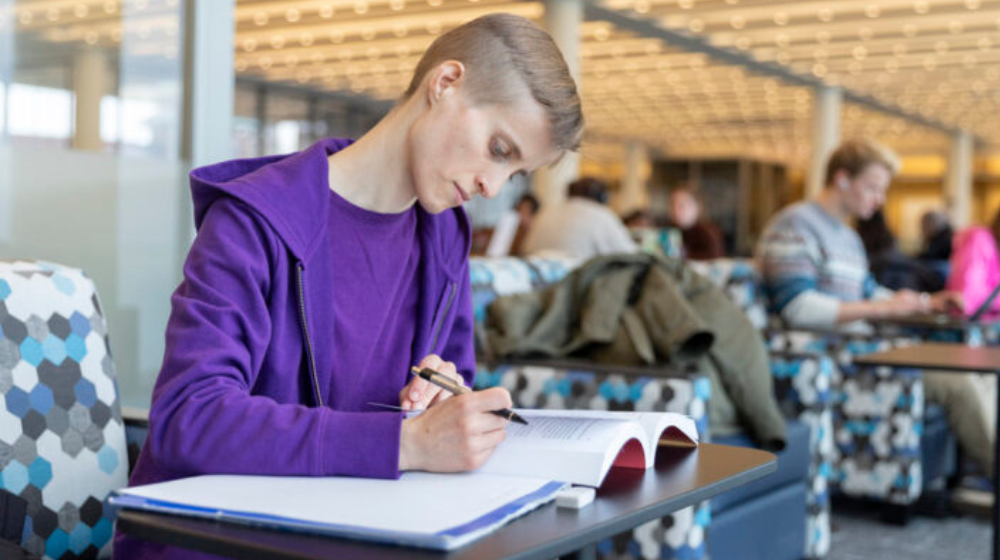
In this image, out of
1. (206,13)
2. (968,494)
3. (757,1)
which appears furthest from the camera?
(757,1)

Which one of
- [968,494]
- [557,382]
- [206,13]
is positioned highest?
[206,13]

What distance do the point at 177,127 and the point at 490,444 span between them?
6.99 feet

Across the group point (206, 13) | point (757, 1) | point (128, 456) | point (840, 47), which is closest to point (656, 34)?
point (757, 1)

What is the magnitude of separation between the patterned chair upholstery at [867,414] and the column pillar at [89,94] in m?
2.43

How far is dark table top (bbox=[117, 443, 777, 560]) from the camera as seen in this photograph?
0.94 metres

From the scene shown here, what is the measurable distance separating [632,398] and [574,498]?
65.0 inches

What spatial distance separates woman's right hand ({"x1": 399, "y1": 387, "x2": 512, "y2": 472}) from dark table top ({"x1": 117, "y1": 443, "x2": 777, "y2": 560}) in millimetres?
105

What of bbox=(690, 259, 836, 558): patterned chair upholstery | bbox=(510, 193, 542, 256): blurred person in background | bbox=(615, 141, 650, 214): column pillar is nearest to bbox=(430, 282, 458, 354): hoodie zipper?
bbox=(690, 259, 836, 558): patterned chair upholstery

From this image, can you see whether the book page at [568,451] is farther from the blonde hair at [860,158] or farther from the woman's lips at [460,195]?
the blonde hair at [860,158]

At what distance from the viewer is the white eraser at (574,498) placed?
112 centimetres

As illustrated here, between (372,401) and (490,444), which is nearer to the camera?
(490,444)

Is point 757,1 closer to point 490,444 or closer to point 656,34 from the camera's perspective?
point 656,34

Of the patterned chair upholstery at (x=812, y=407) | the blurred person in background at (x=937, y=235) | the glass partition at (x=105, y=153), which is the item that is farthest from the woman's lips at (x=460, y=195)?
the blurred person in background at (x=937, y=235)

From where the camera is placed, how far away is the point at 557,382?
9.41 ft
